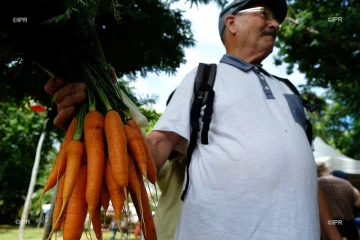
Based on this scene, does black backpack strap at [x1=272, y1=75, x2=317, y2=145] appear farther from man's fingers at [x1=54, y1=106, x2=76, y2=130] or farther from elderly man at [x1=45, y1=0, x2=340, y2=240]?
man's fingers at [x1=54, y1=106, x2=76, y2=130]

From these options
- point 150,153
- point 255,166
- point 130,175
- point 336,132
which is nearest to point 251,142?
point 255,166

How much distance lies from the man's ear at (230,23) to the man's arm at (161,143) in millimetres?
639

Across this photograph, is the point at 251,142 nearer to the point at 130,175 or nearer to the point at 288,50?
the point at 130,175

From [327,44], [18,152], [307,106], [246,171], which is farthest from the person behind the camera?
[18,152]

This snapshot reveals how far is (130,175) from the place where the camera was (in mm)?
1182

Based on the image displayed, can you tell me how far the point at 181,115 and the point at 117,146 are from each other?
0.37 meters

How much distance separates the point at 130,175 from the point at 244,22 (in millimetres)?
977

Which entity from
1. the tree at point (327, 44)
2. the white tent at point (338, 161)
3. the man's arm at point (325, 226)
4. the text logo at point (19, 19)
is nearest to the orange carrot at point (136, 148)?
the text logo at point (19, 19)

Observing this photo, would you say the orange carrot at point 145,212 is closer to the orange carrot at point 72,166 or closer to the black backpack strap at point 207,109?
the orange carrot at point 72,166

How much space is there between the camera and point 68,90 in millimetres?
1249

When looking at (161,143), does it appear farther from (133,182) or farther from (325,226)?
(325,226)

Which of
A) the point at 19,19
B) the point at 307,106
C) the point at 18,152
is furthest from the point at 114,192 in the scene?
the point at 18,152

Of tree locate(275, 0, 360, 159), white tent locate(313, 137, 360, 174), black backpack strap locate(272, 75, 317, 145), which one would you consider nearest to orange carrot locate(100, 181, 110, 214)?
black backpack strap locate(272, 75, 317, 145)

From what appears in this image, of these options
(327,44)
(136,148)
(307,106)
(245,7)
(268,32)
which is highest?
(327,44)
